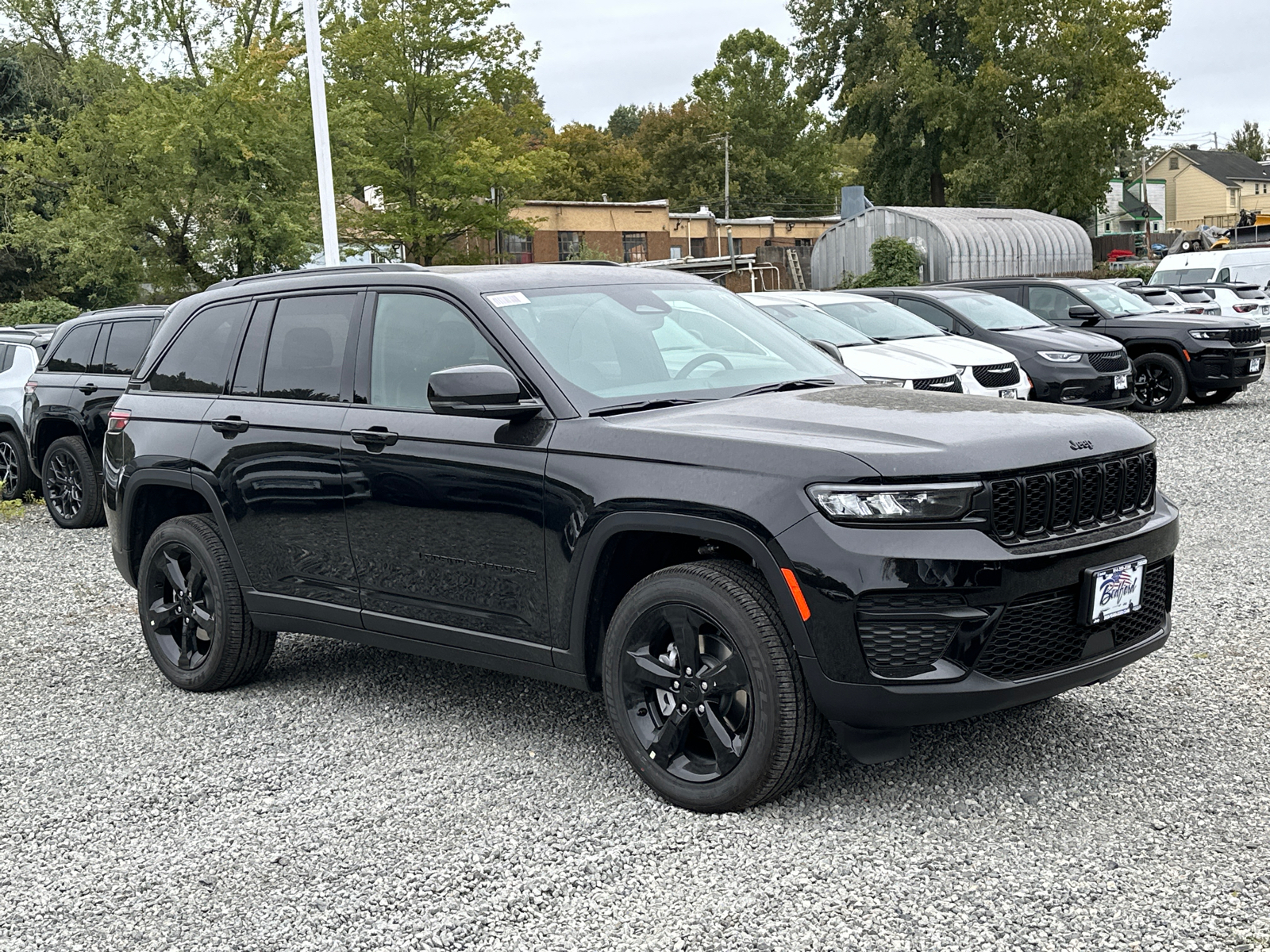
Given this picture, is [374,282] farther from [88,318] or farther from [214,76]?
[214,76]

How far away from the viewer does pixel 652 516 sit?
159 inches

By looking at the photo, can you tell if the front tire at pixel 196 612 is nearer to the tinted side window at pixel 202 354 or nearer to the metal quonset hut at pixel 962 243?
the tinted side window at pixel 202 354

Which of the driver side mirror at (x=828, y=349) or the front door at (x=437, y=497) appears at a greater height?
the driver side mirror at (x=828, y=349)

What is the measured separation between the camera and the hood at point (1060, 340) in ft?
→ 48.4

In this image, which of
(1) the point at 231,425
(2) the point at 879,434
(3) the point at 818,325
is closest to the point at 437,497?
(1) the point at 231,425

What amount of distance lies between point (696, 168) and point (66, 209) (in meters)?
56.8

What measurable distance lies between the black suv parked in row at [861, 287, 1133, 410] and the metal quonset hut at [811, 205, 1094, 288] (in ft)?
81.3

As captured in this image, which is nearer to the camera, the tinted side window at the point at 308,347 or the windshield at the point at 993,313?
the tinted side window at the point at 308,347

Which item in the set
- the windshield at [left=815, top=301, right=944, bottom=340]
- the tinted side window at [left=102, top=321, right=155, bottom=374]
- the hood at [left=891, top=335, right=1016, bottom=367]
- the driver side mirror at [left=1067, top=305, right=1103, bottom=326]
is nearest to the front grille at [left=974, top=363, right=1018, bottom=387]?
the hood at [left=891, top=335, right=1016, bottom=367]

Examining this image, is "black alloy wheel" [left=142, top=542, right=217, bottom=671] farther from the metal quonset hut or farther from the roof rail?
the metal quonset hut

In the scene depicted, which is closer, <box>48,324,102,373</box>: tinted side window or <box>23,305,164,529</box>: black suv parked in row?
<box>23,305,164,529</box>: black suv parked in row

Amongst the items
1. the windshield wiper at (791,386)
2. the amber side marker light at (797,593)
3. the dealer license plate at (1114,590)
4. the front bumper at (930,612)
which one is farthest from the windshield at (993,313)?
the amber side marker light at (797,593)

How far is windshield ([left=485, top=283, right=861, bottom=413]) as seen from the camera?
462 centimetres

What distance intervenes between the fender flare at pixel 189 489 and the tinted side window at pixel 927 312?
37.3 ft
